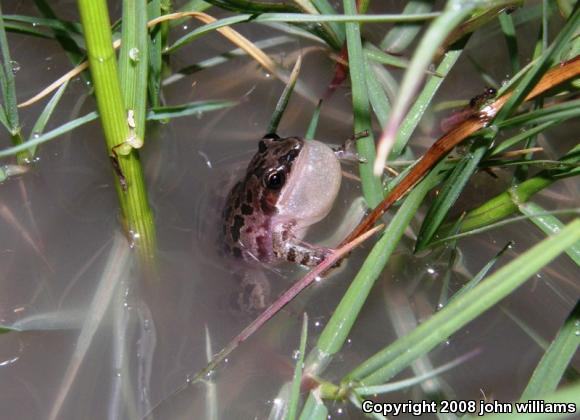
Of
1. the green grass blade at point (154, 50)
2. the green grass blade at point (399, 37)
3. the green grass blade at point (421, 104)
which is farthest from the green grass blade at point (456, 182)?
the green grass blade at point (154, 50)

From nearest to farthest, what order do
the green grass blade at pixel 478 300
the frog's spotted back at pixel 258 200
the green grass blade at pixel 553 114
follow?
the green grass blade at pixel 478 300, the green grass blade at pixel 553 114, the frog's spotted back at pixel 258 200

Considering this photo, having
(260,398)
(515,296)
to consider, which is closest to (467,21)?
(515,296)

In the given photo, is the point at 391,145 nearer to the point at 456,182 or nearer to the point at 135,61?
the point at 456,182

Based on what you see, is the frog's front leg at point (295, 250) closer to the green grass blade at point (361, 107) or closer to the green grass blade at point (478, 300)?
the green grass blade at point (361, 107)

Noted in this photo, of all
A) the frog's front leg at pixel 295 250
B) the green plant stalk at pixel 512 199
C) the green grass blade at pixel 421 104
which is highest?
the green grass blade at pixel 421 104

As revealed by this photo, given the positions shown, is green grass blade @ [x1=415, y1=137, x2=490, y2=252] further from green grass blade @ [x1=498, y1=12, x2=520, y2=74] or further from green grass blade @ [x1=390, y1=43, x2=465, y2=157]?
green grass blade @ [x1=498, y1=12, x2=520, y2=74]

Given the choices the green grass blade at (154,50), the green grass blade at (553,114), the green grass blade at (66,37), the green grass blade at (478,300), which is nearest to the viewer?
the green grass blade at (478,300)

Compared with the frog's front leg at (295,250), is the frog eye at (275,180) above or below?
above
